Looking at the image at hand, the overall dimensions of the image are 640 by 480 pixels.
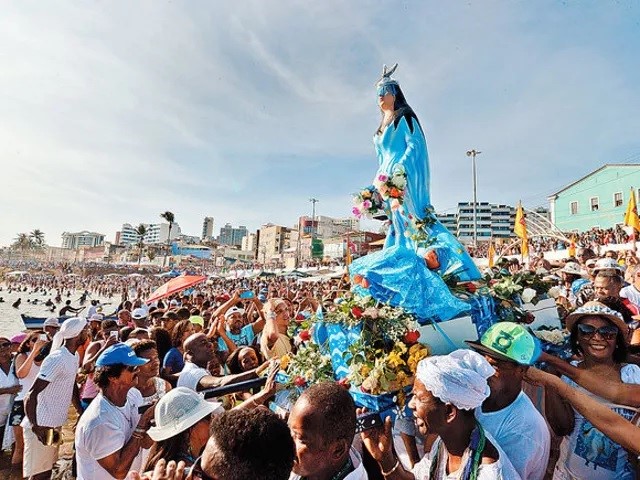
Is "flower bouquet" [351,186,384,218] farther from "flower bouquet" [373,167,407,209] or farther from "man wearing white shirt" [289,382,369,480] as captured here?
"man wearing white shirt" [289,382,369,480]

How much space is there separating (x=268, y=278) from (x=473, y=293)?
3660 cm

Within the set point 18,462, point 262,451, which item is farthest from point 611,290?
point 18,462

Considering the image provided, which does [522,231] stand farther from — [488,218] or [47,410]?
[488,218]

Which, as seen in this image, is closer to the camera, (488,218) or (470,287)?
(470,287)

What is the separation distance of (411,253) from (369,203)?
0.95 metres

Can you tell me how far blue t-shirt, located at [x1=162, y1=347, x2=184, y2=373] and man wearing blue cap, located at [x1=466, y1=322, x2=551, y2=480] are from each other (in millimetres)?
3640

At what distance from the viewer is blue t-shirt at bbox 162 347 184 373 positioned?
15.1 feet

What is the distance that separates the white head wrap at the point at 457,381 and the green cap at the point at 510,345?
37 centimetres

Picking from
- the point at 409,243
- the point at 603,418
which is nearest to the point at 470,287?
the point at 409,243

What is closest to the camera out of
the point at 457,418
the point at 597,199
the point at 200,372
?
the point at 457,418

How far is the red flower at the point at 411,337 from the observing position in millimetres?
2912

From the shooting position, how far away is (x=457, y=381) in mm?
1758

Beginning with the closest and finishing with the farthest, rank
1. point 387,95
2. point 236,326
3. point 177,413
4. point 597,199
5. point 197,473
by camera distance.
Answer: point 197,473, point 177,413, point 387,95, point 236,326, point 597,199

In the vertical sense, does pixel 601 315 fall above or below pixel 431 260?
below
